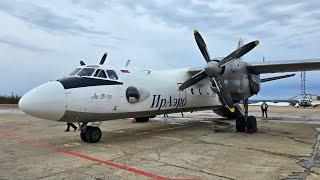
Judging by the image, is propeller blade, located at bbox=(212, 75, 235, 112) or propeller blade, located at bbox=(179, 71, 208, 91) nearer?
propeller blade, located at bbox=(212, 75, 235, 112)

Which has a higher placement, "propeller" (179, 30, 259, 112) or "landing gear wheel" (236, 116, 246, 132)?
"propeller" (179, 30, 259, 112)

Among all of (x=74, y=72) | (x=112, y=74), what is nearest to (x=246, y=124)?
(x=112, y=74)

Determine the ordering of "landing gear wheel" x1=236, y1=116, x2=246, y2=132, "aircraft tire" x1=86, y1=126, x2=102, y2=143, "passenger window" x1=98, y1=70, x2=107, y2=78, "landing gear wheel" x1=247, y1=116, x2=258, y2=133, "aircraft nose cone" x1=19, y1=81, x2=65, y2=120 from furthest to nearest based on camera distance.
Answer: "landing gear wheel" x1=236, y1=116, x2=246, y2=132 → "landing gear wheel" x1=247, y1=116, x2=258, y2=133 → "passenger window" x1=98, y1=70, x2=107, y2=78 → "aircraft tire" x1=86, y1=126, x2=102, y2=143 → "aircraft nose cone" x1=19, y1=81, x2=65, y2=120

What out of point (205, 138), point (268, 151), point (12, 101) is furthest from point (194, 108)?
point (12, 101)

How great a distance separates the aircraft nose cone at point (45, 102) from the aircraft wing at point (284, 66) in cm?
935

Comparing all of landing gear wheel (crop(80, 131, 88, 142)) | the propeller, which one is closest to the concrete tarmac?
landing gear wheel (crop(80, 131, 88, 142))

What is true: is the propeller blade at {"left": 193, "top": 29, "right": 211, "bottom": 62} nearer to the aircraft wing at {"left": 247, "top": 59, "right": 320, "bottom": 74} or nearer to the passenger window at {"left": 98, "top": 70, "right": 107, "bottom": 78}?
the aircraft wing at {"left": 247, "top": 59, "right": 320, "bottom": 74}

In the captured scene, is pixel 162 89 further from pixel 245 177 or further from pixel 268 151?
pixel 245 177

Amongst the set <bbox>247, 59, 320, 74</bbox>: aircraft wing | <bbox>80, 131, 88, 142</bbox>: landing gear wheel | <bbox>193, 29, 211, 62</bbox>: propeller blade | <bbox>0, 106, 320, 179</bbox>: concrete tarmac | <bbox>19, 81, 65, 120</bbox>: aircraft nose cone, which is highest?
<bbox>193, 29, 211, 62</bbox>: propeller blade

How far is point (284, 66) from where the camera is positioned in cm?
1551

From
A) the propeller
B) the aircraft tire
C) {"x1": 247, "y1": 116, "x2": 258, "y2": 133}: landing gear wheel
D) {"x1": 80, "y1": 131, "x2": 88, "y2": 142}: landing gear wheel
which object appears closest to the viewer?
the aircraft tire

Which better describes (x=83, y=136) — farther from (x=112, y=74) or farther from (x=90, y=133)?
(x=112, y=74)

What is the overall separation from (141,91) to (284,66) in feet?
24.3

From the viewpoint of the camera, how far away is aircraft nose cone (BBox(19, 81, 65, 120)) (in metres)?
9.65
